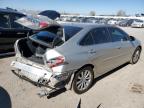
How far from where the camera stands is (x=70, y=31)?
15.8 feet

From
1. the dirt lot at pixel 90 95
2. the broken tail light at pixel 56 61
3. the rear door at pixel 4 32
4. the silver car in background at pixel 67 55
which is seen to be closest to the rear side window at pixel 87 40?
the silver car in background at pixel 67 55

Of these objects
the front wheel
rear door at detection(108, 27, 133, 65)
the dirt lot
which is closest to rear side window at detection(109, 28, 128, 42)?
rear door at detection(108, 27, 133, 65)

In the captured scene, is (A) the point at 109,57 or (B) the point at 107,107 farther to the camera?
(A) the point at 109,57

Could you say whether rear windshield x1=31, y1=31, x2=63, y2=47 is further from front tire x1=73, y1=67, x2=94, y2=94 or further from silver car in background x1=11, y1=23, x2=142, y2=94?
front tire x1=73, y1=67, x2=94, y2=94

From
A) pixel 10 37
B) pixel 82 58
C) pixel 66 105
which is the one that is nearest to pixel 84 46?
pixel 82 58

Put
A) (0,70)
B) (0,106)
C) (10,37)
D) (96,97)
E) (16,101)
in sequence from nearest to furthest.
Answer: (0,106) < (16,101) < (96,97) < (0,70) < (10,37)

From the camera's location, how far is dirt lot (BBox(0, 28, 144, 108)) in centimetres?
433

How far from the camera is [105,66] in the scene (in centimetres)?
551

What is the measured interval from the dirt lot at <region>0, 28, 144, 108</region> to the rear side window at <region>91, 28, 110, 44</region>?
1.15 meters

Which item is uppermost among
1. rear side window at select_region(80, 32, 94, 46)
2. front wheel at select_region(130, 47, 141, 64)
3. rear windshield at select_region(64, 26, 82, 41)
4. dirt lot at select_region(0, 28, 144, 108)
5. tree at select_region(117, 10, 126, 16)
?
rear windshield at select_region(64, 26, 82, 41)

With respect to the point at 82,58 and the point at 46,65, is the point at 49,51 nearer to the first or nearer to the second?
the point at 46,65

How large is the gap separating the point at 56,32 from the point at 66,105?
5.52ft

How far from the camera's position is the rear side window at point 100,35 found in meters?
5.16

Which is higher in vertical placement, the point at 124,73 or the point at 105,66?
the point at 105,66
